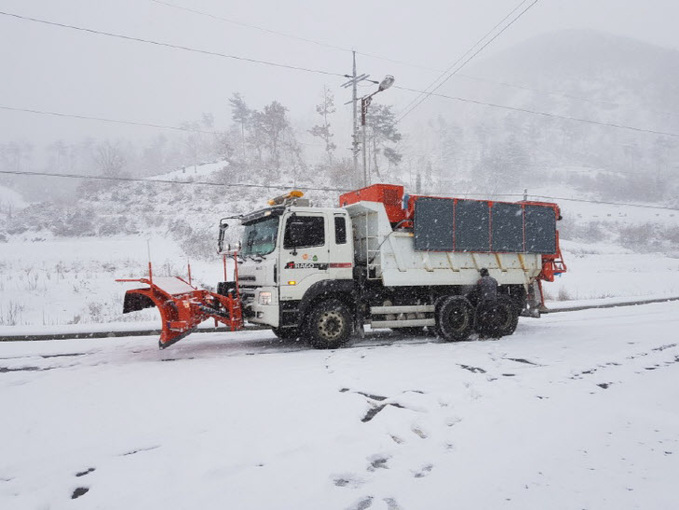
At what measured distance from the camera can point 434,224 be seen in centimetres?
900

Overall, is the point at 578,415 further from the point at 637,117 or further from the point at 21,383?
the point at 637,117

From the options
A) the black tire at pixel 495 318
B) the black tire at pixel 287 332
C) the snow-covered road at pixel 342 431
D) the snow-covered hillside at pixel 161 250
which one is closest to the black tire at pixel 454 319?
the black tire at pixel 495 318

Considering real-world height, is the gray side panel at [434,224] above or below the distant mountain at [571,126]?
below

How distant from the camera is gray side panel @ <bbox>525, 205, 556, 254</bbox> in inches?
401

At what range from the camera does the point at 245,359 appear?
7332 millimetres

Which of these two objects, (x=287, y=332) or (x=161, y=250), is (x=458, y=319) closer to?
(x=287, y=332)

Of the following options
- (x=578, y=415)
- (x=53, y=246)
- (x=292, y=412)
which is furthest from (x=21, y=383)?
(x=53, y=246)

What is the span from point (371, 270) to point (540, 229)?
4.76m

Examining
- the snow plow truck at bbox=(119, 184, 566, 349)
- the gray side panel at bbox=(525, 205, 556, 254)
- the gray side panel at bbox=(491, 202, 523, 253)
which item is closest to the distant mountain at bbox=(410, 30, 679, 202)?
the gray side panel at bbox=(525, 205, 556, 254)

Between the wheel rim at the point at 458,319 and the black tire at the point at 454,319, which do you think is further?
the wheel rim at the point at 458,319

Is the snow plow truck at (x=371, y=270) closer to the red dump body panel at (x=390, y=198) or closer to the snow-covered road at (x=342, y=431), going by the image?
the red dump body panel at (x=390, y=198)

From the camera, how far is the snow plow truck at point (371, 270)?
7.91 meters

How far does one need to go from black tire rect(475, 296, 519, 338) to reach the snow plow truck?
0.02 m

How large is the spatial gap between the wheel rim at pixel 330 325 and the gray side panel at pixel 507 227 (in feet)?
14.0
